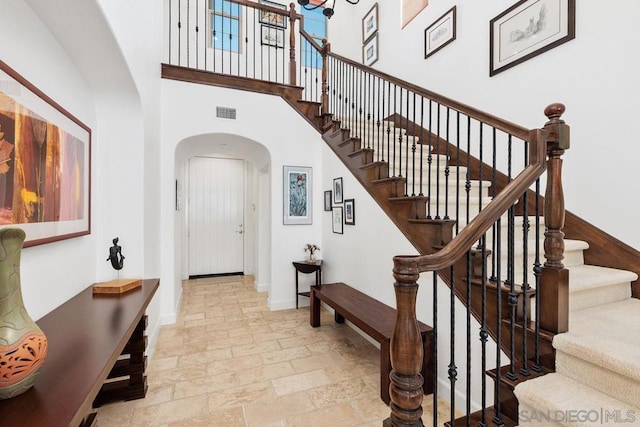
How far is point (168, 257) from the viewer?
372 cm

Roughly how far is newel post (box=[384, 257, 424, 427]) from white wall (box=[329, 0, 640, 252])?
204 cm

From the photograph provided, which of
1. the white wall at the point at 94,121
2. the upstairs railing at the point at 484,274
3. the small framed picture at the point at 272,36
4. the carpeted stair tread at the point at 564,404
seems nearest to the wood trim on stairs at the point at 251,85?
the white wall at the point at 94,121

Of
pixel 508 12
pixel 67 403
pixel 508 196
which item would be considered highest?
pixel 508 12

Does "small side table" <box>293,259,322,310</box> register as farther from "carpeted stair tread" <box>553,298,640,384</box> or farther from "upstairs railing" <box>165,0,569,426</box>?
"carpeted stair tread" <box>553,298,640,384</box>

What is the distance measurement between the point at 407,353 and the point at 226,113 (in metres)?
3.74

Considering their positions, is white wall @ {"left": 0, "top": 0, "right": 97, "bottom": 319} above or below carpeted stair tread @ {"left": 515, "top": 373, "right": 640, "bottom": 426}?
above

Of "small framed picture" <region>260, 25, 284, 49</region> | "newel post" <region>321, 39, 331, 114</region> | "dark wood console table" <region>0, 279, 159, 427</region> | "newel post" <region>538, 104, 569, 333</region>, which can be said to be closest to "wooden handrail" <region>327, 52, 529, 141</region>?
"newel post" <region>538, 104, 569, 333</region>

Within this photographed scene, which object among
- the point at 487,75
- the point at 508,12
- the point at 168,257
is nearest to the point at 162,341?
the point at 168,257

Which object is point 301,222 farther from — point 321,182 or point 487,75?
point 487,75

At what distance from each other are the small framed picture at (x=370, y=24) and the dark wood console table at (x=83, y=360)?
4914mm

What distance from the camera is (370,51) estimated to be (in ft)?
16.6

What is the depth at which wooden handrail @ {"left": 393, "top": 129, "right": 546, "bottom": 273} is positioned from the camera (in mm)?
1109

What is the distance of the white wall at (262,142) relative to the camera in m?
3.72

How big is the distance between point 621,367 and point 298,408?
70.8 inches
